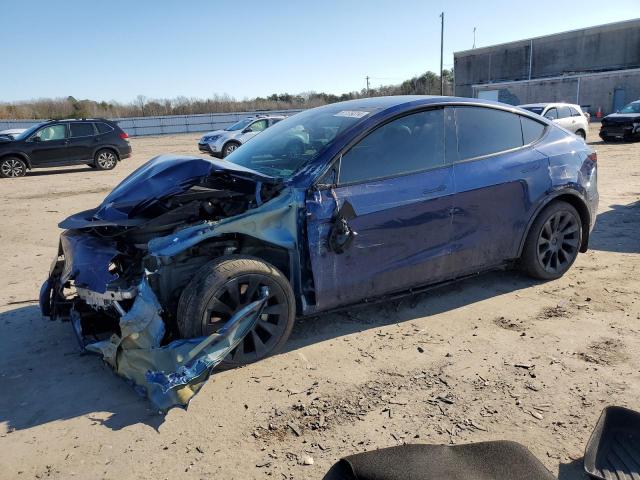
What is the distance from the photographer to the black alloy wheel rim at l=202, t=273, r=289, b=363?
3.30 m

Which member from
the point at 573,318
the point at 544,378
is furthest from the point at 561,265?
the point at 544,378

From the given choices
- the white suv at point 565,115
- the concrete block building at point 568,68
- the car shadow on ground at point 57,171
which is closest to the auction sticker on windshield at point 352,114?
the white suv at point 565,115

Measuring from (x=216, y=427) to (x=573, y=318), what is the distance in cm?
297

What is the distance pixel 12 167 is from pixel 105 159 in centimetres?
263

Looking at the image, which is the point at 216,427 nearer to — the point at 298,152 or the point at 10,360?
the point at 10,360

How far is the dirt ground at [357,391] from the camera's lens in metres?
2.66

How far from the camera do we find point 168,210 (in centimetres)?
372

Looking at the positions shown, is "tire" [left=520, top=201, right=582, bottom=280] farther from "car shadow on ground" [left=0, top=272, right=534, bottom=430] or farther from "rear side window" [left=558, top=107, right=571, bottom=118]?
"rear side window" [left=558, top=107, right=571, bottom=118]

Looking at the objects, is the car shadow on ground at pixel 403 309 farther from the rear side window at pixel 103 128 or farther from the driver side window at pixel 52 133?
the rear side window at pixel 103 128

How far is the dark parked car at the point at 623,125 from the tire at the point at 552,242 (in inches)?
632

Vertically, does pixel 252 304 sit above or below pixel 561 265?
above

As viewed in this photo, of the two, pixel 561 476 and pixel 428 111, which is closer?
pixel 561 476

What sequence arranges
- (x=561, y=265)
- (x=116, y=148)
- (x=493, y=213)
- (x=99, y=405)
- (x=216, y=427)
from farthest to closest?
(x=116, y=148), (x=561, y=265), (x=493, y=213), (x=99, y=405), (x=216, y=427)

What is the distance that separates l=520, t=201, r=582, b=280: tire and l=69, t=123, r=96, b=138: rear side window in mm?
15085
